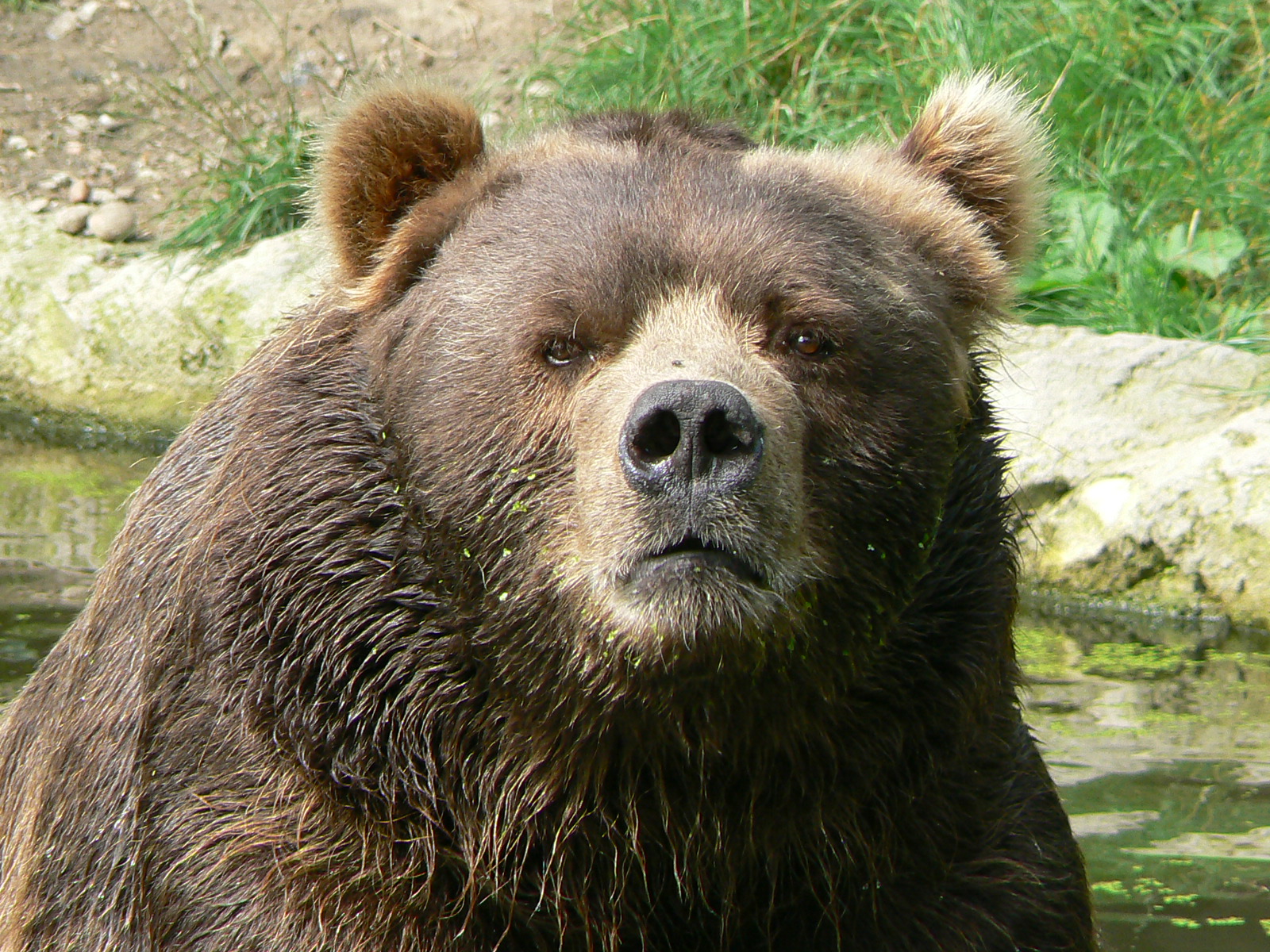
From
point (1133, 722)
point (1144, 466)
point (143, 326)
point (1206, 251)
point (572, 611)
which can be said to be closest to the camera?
point (572, 611)

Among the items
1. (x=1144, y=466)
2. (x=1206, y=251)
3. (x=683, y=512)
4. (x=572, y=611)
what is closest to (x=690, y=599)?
(x=683, y=512)

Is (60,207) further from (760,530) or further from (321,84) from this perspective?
(760,530)

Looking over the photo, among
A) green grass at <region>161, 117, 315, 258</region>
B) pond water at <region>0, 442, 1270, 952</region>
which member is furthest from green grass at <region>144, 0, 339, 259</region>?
pond water at <region>0, 442, 1270, 952</region>

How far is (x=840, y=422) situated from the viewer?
11.3ft

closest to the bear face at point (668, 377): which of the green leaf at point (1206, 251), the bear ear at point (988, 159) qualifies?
the bear ear at point (988, 159)

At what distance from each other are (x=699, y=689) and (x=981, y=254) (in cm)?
134

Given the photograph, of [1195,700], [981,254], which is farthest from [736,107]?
[981,254]

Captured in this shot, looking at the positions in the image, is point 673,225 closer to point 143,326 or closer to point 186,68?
point 143,326

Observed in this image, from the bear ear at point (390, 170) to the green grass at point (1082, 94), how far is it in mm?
6123

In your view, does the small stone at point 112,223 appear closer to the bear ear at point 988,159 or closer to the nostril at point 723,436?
the bear ear at point 988,159

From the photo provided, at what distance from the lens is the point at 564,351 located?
135 inches

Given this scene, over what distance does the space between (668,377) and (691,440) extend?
22cm

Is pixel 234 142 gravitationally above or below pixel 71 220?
above

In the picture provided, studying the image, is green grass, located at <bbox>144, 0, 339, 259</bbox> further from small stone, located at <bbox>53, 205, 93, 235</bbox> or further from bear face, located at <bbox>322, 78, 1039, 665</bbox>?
bear face, located at <bbox>322, 78, 1039, 665</bbox>
